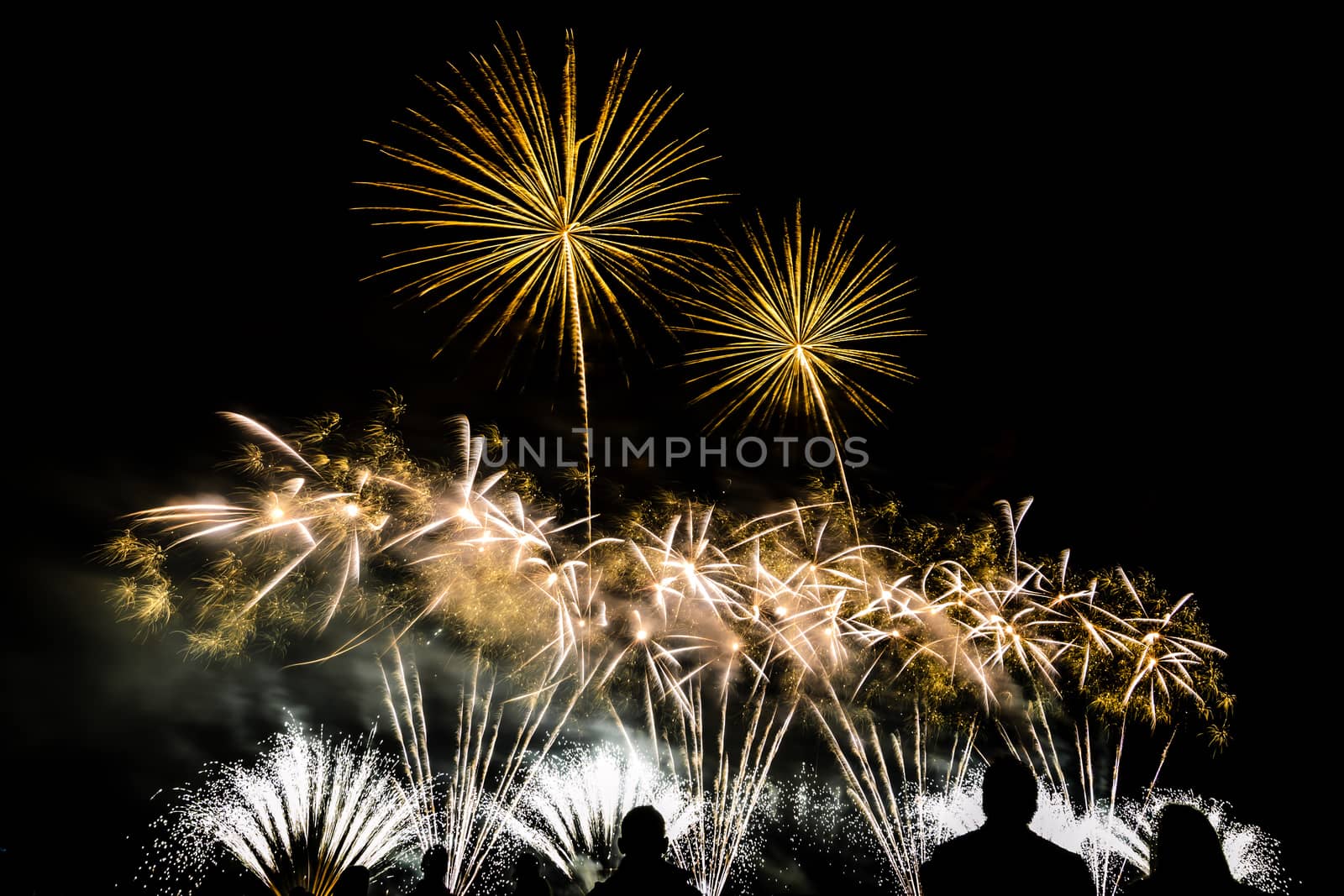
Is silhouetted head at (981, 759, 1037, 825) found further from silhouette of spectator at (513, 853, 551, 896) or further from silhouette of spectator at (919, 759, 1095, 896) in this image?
silhouette of spectator at (513, 853, 551, 896)

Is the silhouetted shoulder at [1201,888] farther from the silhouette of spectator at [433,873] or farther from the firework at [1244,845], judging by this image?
the firework at [1244,845]

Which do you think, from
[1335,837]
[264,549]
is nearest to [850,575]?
[264,549]

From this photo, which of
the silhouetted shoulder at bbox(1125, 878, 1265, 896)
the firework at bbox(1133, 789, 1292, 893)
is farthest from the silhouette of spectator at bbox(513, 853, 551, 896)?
the firework at bbox(1133, 789, 1292, 893)

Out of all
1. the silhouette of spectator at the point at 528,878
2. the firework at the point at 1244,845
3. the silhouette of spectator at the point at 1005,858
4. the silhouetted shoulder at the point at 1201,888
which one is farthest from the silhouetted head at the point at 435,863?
the firework at the point at 1244,845

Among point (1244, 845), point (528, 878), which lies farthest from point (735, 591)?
point (1244, 845)

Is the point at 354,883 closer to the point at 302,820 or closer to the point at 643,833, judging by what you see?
the point at 643,833

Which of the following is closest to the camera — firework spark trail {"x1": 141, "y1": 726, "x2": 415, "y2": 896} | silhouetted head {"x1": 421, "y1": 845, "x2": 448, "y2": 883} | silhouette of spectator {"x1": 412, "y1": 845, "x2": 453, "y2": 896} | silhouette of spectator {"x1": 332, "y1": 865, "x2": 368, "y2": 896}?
silhouette of spectator {"x1": 332, "y1": 865, "x2": 368, "y2": 896}

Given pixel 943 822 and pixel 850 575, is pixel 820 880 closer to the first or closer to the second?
pixel 943 822
